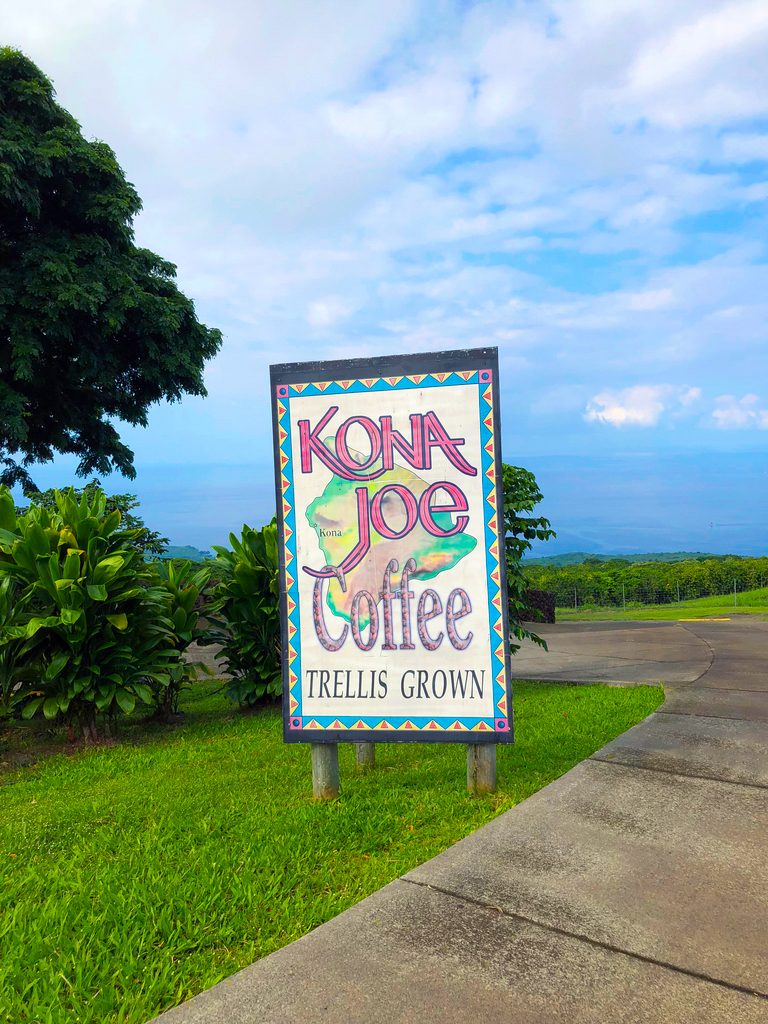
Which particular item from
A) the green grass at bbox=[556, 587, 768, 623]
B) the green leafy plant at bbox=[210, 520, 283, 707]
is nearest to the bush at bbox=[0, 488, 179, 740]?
the green leafy plant at bbox=[210, 520, 283, 707]

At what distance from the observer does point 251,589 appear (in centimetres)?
A: 700

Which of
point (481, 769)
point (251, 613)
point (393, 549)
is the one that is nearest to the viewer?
point (393, 549)

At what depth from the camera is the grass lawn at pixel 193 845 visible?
2.44 metres

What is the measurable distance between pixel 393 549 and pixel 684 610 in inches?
806

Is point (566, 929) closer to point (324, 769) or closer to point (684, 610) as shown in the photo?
point (324, 769)

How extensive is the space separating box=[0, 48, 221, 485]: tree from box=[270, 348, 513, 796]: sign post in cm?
1405

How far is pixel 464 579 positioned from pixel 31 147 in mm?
17229

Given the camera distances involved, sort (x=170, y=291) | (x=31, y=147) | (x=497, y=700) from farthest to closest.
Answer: (x=170, y=291), (x=31, y=147), (x=497, y=700)

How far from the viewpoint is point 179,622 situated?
6.53 meters

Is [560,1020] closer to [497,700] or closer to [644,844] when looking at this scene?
[644,844]

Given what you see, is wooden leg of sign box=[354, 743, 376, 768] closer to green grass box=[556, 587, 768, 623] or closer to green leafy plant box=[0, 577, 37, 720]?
green leafy plant box=[0, 577, 37, 720]

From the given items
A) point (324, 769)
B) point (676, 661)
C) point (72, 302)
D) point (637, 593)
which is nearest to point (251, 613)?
point (324, 769)

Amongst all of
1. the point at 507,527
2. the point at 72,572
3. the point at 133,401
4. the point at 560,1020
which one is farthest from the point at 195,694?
the point at 133,401

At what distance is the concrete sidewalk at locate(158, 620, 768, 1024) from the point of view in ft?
7.03
